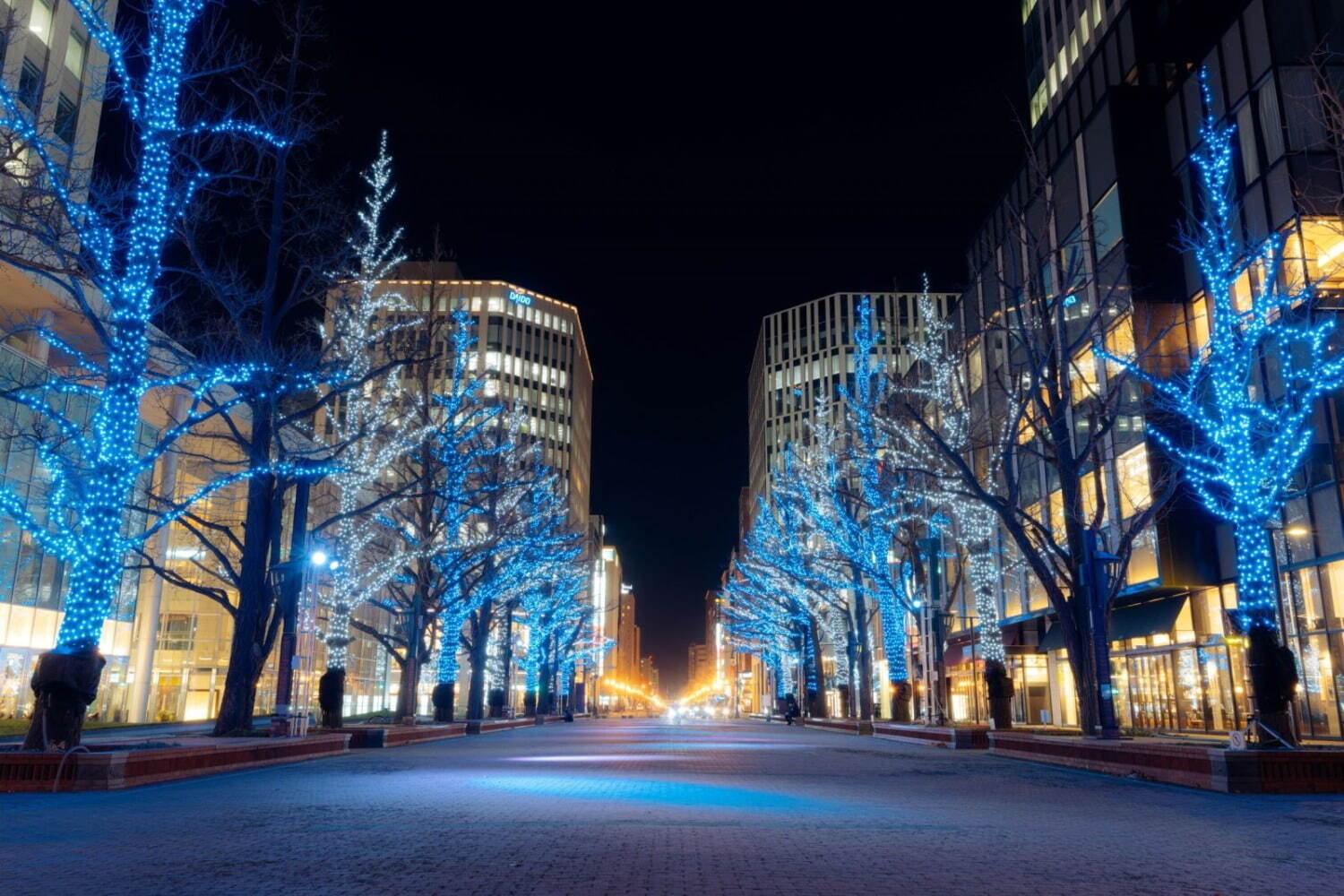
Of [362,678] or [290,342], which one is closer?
[290,342]

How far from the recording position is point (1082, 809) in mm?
10312

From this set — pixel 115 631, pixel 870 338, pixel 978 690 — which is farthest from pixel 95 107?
pixel 978 690

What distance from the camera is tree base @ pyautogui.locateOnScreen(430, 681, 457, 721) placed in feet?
102

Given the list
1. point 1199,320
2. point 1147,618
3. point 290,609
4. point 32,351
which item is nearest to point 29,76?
point 32,351

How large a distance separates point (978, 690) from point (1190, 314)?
22296 mm

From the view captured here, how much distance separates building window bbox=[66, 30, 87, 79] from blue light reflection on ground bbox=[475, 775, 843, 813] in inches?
1416

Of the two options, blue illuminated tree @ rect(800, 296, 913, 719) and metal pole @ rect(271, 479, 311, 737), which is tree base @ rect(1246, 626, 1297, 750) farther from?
metal pole @ rect(271, 479, 311, 737)

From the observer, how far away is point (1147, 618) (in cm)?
3059

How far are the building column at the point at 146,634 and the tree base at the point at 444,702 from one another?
62.2 ft

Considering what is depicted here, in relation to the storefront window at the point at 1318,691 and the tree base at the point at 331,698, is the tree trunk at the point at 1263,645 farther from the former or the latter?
the tree base at the point at 331,698

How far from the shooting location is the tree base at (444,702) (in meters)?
31.1

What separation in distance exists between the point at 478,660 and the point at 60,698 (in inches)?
1018

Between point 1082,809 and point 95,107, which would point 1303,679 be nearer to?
point 1082,809

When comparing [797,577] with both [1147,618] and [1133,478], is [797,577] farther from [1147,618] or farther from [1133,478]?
[1133,478]
